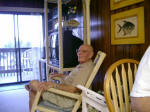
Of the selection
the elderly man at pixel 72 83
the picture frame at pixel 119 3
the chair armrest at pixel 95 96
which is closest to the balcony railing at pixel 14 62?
the elderly man at pixel 72 83

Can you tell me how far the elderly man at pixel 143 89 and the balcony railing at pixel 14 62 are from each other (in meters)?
4.18

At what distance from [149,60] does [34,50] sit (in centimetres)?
413

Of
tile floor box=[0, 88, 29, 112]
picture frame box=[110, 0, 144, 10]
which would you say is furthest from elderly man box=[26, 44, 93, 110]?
tile floor box=[0, 88, 29, 112]

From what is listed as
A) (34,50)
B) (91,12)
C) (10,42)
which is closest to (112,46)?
(91,12)

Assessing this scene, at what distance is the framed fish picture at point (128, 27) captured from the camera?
1.57 meters

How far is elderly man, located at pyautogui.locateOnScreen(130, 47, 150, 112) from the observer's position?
743mm

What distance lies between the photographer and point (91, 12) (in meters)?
2.42

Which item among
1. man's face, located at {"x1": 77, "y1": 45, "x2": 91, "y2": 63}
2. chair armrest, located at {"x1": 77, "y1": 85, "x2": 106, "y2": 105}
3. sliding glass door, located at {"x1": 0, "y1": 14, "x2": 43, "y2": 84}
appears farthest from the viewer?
sliding glass door, located at {"x1": 0, "y1": 14, "x2": 43, "y2": 84}

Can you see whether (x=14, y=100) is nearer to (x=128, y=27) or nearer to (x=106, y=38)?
(x=106, y=38)

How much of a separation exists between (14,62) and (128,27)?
3.77 m

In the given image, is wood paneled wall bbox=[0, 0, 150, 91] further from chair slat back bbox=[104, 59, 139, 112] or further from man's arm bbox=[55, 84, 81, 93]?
man's arm bbox=[55, 84, 81, 93]

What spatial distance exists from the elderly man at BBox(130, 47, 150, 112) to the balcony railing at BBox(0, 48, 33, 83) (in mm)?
4175

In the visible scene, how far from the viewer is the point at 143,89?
0.75m

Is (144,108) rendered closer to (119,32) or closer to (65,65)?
(119,32)
